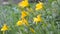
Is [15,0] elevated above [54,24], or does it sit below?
below

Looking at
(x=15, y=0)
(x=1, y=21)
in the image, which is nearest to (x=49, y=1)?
(x=1, y=21)

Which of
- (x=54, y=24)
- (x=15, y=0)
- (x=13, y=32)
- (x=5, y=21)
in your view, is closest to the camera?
(x=54, y=24)

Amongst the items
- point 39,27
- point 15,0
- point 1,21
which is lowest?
point 15,0

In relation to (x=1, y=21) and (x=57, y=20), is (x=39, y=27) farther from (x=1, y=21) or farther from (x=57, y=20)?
(x=1, y=21)

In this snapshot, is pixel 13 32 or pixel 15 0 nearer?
pixel 13 32

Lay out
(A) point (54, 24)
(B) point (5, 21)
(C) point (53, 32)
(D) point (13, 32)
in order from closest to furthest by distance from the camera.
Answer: (C) point (53, 32), (A) point (54, 24), (D) point (13, 32), (B) point (5, 21)

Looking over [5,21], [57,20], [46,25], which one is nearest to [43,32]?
[46,25]

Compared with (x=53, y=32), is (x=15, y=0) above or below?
below

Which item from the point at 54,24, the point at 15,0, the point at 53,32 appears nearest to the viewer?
the point at 53,32

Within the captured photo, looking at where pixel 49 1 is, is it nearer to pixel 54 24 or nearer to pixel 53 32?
pixel 54 24
